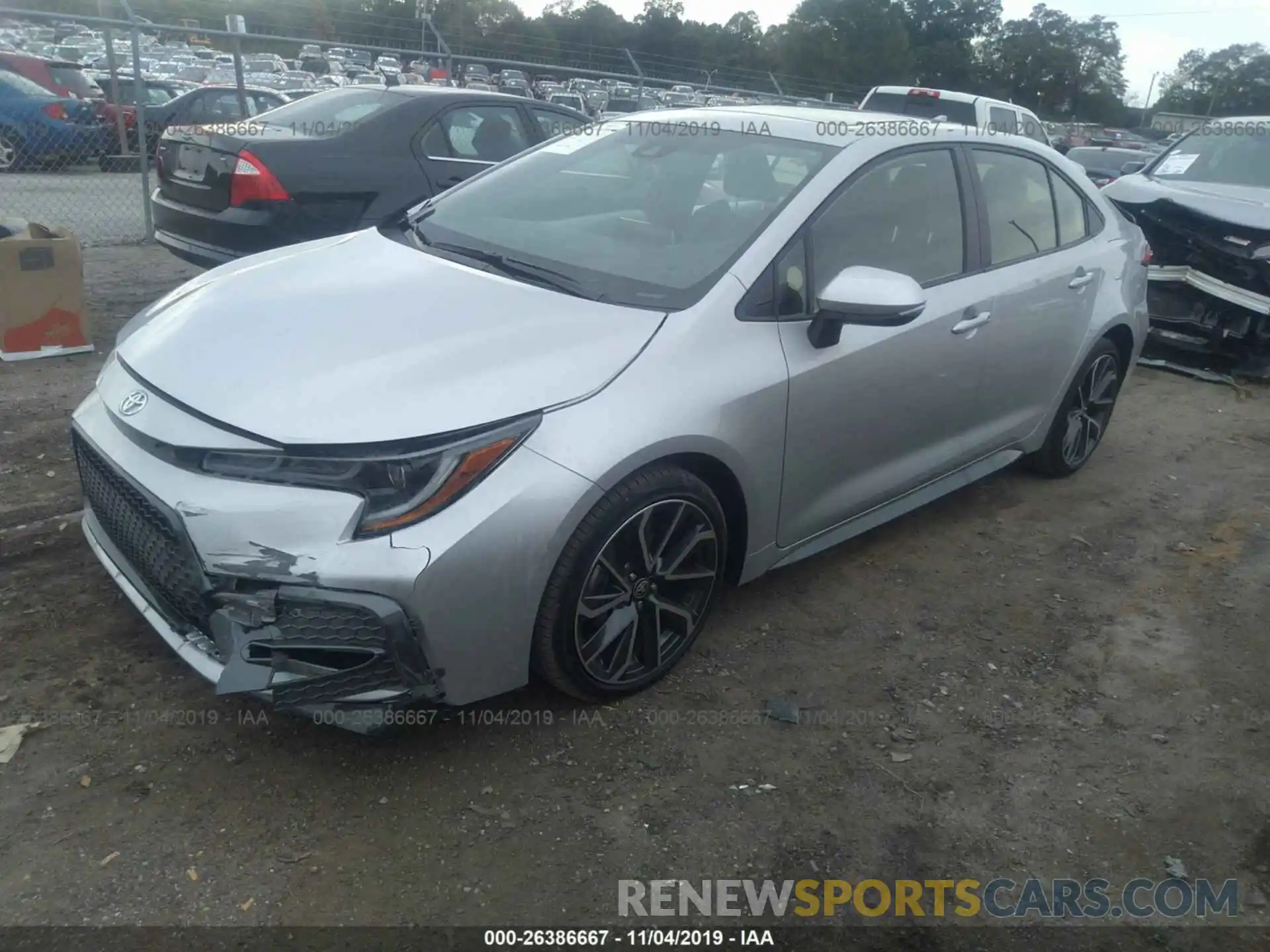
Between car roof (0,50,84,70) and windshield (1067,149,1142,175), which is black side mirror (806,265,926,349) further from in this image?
car roof (0,50,84,70)

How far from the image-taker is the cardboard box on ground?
5410mm

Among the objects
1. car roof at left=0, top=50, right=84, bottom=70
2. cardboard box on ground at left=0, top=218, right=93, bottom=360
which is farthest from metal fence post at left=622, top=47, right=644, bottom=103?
cardboard box on ground at left=0, top=218, right=93, bottom=360

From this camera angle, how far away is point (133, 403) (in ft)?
8.84

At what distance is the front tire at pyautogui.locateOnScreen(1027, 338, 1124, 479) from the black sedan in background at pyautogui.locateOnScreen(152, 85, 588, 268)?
3874 millimetres

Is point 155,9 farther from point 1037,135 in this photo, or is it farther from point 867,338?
point 867,338

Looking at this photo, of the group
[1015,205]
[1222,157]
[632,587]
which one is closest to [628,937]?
[632,587]

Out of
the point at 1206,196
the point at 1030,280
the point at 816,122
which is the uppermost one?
the point at 816,122

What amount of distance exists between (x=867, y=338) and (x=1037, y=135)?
8.41m

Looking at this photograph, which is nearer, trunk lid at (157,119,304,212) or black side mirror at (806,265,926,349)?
black side mirror at (806,265,926,349)

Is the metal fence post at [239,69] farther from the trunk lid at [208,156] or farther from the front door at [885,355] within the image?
the front door at [885,355]

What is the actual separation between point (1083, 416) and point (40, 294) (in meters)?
5.51

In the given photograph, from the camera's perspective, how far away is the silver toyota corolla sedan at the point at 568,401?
7.79ft

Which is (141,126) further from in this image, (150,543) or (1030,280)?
(1030,280)

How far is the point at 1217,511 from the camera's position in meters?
4.88
